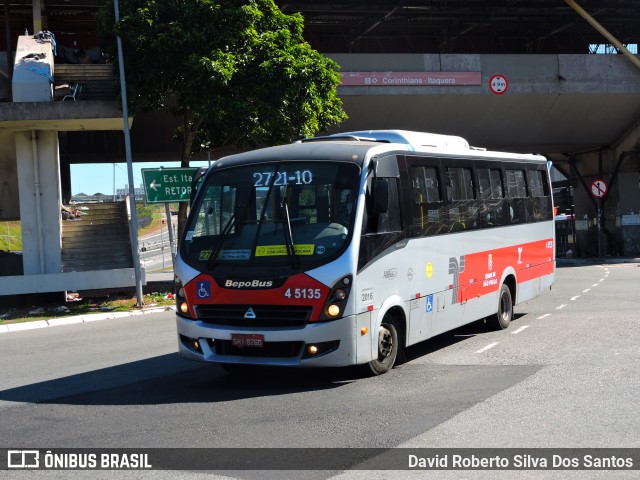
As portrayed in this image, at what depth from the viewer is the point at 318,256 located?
29.8ft

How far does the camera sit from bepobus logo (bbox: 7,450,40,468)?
638cm

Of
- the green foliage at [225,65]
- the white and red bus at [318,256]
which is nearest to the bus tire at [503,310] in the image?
the white and red bus at [318,256]

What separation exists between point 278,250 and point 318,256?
1.57 ft

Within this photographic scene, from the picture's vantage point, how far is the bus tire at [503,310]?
13.8 metres

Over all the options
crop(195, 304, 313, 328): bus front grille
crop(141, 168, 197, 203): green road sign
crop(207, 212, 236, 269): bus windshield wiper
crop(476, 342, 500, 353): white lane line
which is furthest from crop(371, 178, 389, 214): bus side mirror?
crop(141, 168, 197, 203): green road sign

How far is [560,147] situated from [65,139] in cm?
2377

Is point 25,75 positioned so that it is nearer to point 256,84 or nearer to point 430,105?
point 256,84

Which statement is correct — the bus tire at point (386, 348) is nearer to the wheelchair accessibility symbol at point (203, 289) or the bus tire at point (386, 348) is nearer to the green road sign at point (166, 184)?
the wheelchair accessibility symbol at point (203, 289)

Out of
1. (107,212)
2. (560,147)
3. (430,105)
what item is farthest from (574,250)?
(107,212)

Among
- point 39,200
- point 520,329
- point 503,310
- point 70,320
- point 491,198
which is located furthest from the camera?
point 39,200

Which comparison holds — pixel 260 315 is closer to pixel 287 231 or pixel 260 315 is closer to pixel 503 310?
pixel 287 231

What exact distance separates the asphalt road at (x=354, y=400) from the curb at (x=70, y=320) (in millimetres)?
4979

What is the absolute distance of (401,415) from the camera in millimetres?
7691

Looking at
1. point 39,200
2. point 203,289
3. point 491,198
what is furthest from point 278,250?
point 39,200
